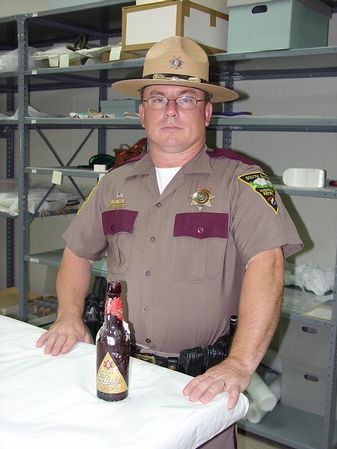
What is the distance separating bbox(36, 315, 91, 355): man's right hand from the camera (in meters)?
1.31

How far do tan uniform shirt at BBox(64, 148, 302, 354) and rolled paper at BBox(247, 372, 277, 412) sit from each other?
1.17 meters

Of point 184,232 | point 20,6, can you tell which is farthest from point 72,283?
point 20,6

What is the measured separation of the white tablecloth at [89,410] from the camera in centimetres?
90

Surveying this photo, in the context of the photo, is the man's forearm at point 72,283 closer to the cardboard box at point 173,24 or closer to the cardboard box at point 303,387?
the cardboard box at point 173,24

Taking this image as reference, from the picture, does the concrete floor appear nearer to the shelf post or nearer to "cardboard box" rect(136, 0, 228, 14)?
the shelf post

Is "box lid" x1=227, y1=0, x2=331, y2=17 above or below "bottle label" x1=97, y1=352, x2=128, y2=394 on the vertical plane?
above

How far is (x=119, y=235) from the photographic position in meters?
1.77

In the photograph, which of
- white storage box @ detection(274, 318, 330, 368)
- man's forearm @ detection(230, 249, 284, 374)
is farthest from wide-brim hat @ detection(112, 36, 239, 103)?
white storage box @ detection(274, 318, 330, 368)

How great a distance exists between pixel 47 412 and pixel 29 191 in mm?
2684

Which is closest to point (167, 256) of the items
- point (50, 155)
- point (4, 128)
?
point (50, 155)

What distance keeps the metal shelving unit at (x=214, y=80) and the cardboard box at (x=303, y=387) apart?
42 mm

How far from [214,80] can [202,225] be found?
5.62ft

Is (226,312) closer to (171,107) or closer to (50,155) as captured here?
(171,107)

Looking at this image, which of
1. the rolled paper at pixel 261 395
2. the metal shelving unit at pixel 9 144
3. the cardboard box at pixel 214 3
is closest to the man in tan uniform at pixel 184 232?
the cardboard box at pixel 214 3
